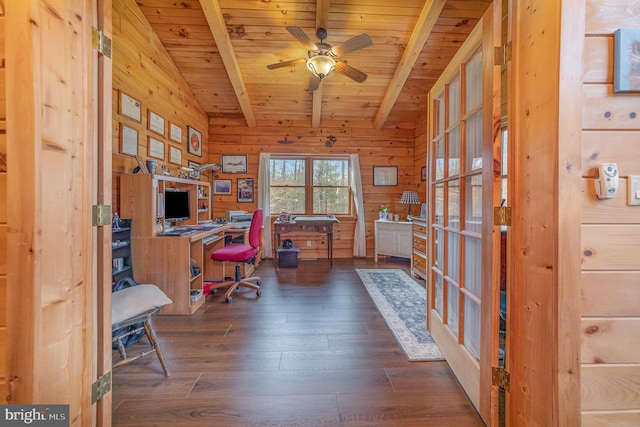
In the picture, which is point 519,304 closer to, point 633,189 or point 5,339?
point 633,189

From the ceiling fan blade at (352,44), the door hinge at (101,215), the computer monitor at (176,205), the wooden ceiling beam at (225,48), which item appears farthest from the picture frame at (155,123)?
the door hinge at (101,215)

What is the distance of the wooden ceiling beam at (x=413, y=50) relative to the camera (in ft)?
9.31

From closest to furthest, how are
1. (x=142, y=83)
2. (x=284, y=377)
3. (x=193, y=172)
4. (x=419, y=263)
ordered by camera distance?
(x=284, y=377)
(x=142, y=83)
(x=419, y=263)
(x=193, y=172)

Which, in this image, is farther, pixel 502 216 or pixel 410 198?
pixel 410 198

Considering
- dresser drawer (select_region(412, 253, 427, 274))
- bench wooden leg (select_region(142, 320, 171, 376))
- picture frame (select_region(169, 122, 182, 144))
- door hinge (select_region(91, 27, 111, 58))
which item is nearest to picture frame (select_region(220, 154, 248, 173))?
picture frame (select_region(169, 122, 182, 144))

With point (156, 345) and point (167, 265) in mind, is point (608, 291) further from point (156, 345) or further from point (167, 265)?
point (167, 265)

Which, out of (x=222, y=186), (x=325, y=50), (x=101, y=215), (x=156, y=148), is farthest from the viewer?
(x=222, y=186)

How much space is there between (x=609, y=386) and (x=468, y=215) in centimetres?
87

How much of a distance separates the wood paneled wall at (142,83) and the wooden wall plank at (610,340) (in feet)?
10.9

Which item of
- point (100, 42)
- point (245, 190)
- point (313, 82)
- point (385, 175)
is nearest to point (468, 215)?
point (100, 42)

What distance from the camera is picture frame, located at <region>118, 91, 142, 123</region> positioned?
256cm

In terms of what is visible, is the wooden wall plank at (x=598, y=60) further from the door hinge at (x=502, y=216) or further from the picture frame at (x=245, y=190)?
the picture frame at (x=245, y=190)

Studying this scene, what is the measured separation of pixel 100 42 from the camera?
3.75 feet

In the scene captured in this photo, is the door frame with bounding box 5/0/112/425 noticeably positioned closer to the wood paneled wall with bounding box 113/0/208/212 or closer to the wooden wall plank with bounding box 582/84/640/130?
the wood paneled wall with bounding box 113/0/208/212
